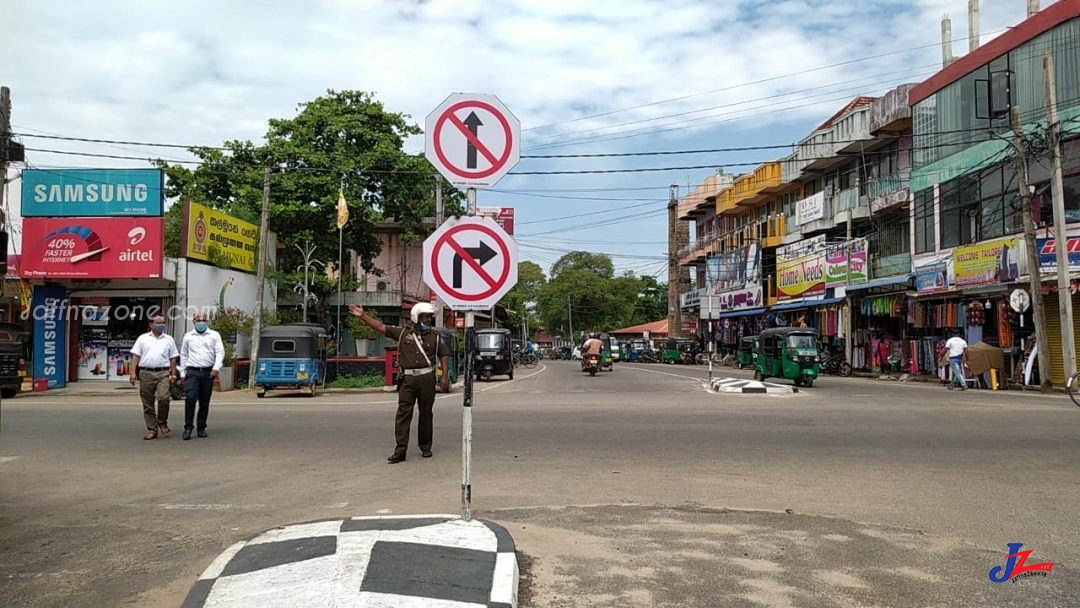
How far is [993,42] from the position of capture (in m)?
24.9

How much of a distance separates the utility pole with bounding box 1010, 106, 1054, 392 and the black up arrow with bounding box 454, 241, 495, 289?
808 inches

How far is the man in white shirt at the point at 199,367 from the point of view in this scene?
10.9 meters

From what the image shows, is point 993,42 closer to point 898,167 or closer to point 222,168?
point 898,167

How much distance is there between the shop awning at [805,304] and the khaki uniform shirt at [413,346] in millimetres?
29139

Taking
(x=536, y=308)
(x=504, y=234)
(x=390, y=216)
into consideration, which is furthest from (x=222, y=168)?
(x=536, y=308)

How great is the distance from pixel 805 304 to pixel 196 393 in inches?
1274

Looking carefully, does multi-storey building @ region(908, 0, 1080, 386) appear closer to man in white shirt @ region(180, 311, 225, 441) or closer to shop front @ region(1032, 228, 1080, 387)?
shop front @ region(1032, 228, 1080, 387)

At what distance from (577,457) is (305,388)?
45.3 feet

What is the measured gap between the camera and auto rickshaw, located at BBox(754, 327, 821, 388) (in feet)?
76.0

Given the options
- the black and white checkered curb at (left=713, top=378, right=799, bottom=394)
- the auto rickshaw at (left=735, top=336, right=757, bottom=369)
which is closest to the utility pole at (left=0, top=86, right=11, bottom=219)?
the black and white checkered curb at (left=713, top=378, right=799, bottom=394)

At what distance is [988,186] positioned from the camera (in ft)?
82.6

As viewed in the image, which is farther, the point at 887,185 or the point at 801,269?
the point at 801,269

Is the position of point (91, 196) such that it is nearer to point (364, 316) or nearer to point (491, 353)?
point (491, 353)

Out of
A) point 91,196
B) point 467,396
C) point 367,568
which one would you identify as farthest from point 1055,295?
point 91,196
